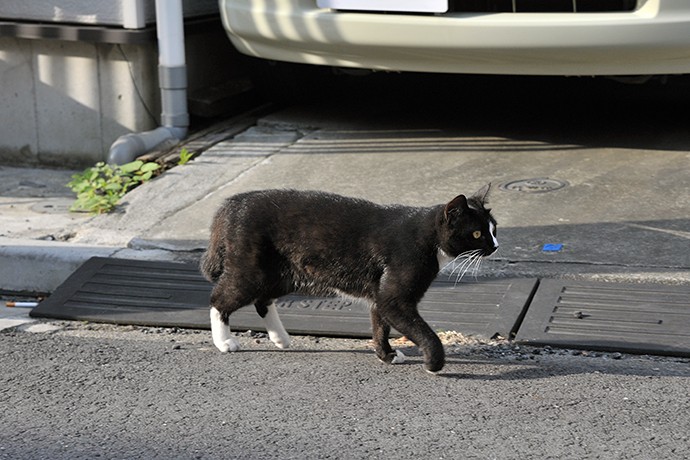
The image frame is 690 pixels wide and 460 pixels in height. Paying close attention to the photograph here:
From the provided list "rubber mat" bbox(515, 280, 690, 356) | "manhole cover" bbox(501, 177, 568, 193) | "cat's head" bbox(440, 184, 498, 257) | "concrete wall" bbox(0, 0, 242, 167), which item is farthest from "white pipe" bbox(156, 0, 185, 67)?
"cat's head" bbox(440, 184, 498, 257)

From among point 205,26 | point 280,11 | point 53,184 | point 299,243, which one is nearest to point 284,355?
point 299,243

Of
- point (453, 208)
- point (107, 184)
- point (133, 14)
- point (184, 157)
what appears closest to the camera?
point (453, 208)

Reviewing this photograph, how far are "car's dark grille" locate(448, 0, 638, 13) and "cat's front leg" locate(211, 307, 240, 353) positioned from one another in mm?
2519

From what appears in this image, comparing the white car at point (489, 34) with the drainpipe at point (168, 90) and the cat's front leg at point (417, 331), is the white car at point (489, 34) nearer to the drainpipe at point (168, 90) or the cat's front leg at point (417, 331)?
the drainpipe at point (168, 90)

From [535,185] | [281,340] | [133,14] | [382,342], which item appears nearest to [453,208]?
[382,342]

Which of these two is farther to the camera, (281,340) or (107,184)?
(107,184)

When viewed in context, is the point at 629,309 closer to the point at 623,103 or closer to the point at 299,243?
the point at 299,243

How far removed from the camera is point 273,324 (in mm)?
4449

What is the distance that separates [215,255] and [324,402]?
2.71 ft

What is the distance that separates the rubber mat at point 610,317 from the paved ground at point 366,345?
0.07 metres

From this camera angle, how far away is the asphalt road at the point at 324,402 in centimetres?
353

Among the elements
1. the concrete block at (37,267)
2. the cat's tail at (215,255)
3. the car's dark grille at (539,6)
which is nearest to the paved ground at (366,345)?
the concrete block at (37,267)

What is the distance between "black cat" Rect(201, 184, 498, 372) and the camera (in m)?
4.11

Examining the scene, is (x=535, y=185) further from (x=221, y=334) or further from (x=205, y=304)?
(x=221, y=334)
